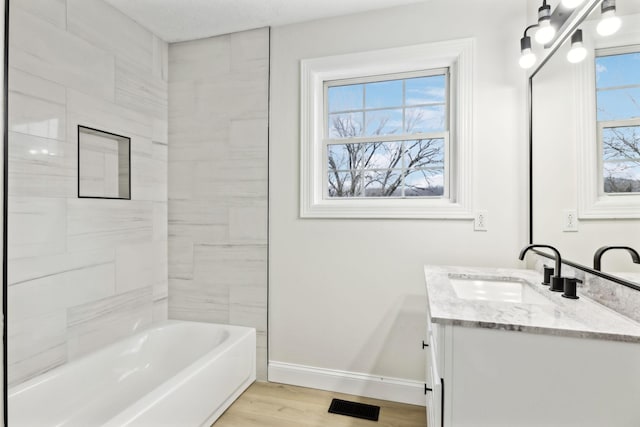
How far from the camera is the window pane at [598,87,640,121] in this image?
1.17 meters

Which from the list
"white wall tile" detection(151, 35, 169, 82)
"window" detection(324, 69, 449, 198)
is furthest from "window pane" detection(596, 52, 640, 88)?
"white wall tile" detection(151, 35, 169, 82)

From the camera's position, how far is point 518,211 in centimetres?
208

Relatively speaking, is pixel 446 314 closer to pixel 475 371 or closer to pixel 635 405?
pixel 475 371

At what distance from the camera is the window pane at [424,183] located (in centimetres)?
235

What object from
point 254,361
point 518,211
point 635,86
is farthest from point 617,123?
point 254,361

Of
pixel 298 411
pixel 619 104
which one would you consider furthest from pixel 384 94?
pixel 298 411

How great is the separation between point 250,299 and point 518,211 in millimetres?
1854

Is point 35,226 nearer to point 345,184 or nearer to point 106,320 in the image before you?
point 106,320

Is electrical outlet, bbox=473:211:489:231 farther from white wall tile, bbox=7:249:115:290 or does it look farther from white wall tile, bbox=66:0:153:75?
white wall tile, bbox=66:0:153:75

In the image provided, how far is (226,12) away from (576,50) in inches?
79.3

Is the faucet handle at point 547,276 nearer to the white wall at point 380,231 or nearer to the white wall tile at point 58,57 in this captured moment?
the white wall at point 380,231

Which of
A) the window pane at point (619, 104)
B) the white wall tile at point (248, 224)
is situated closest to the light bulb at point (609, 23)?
the window pane at point (619, 104)

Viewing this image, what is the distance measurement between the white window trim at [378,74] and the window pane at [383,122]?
26cm

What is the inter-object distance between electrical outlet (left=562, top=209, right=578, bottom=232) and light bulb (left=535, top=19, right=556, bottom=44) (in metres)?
0.85
